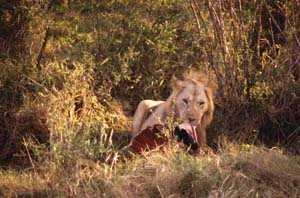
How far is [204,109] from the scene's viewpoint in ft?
25.3

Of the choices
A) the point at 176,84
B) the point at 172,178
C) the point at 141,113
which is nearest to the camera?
the point at 172,178

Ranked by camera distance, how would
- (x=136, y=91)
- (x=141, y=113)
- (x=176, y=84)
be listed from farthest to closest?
(x=136, y=91) < (x=141, y=113) < (x=176, y=84)

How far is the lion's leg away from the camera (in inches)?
322

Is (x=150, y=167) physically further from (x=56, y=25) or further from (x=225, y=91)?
(x=56, y=25)

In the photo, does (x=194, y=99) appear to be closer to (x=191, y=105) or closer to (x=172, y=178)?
(x=191, y=105)

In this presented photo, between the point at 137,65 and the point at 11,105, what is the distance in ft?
5.20

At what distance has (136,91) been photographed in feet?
29.2

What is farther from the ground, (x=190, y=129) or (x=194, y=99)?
(x=194, y=99)

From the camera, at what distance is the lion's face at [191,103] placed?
7547 millimetres

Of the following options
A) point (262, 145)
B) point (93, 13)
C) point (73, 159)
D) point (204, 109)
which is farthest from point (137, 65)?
point (73, 159)

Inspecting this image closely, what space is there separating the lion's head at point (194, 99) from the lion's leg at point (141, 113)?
45 centimetres

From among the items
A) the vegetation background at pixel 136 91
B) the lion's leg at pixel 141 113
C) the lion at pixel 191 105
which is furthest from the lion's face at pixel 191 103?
the lion's leg at pixel 141 113

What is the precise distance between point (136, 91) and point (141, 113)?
732 mm

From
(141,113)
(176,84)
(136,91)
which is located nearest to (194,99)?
(176,84)
